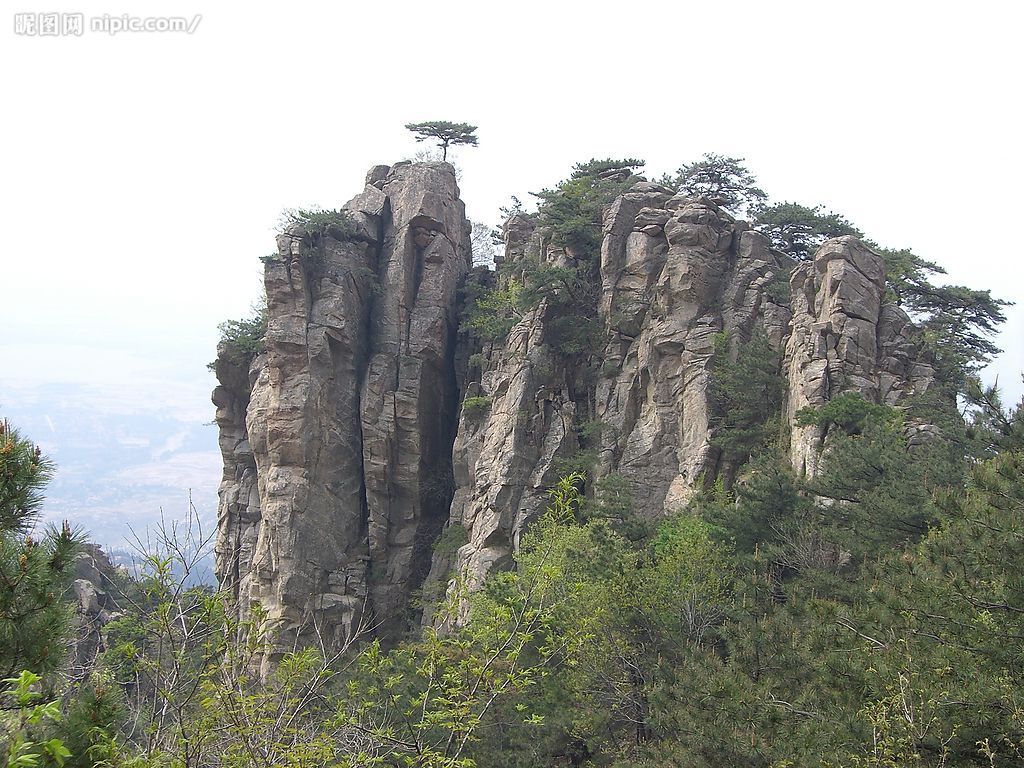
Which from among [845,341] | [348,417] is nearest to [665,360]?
[845,341]

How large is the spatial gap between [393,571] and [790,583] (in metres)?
22.9

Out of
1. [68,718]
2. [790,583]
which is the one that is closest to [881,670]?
[790,583]

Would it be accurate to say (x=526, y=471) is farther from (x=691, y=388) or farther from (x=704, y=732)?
(x=704, y=732)

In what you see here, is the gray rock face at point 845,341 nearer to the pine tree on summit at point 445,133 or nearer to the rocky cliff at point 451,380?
the rocky cliff at point 451,380

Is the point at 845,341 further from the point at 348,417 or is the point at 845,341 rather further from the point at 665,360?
the point at 348,417

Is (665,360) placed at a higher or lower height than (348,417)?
higher

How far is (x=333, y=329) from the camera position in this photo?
38.3m

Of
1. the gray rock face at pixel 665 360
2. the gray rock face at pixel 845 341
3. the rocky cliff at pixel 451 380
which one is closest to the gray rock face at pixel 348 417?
the rocky cliff at pixel 451 380

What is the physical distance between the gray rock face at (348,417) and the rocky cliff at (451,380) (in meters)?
0.09

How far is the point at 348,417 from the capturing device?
3891 centimetres

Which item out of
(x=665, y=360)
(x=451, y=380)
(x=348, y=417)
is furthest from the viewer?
(x=451, y=380)

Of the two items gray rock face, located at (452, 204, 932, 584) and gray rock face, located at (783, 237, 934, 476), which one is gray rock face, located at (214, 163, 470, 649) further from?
gray rock face, located at (783, 237, 934, 476)

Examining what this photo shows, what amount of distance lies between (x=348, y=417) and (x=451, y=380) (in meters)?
5.58

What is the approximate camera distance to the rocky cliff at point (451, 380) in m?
30.8
